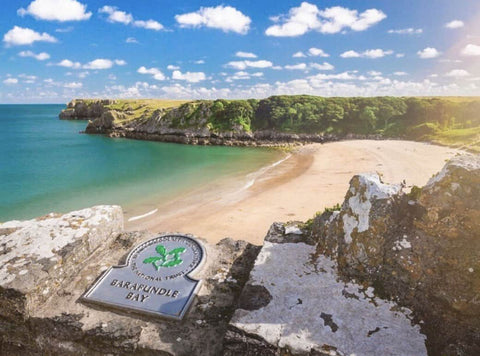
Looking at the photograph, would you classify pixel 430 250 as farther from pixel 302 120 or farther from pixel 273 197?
pixel 302 120

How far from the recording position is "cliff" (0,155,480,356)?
13.6ft

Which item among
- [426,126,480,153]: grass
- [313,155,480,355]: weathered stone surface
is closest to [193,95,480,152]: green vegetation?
[426,126,480,153]: grass

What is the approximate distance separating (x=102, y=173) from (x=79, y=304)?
29.1 m

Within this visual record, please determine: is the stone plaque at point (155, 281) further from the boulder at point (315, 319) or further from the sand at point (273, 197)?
the sand at point (273, 197)

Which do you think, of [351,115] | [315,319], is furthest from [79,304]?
[351,115]

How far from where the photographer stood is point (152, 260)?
657 centimetres

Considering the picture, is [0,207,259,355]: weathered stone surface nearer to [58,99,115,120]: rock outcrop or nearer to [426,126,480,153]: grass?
[426,126,480,153]: grass

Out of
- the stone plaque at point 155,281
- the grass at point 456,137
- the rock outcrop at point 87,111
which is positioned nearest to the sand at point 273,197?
the stone plaque at point 155,281

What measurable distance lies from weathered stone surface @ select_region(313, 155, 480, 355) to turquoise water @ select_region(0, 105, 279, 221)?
58.2ft

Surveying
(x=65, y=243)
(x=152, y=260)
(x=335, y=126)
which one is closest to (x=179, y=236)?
(x=152, y=260)

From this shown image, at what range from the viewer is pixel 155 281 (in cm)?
594

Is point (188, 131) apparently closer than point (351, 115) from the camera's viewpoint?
No

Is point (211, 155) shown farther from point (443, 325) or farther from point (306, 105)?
point (443, 325)

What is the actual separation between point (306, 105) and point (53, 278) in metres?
66.6
